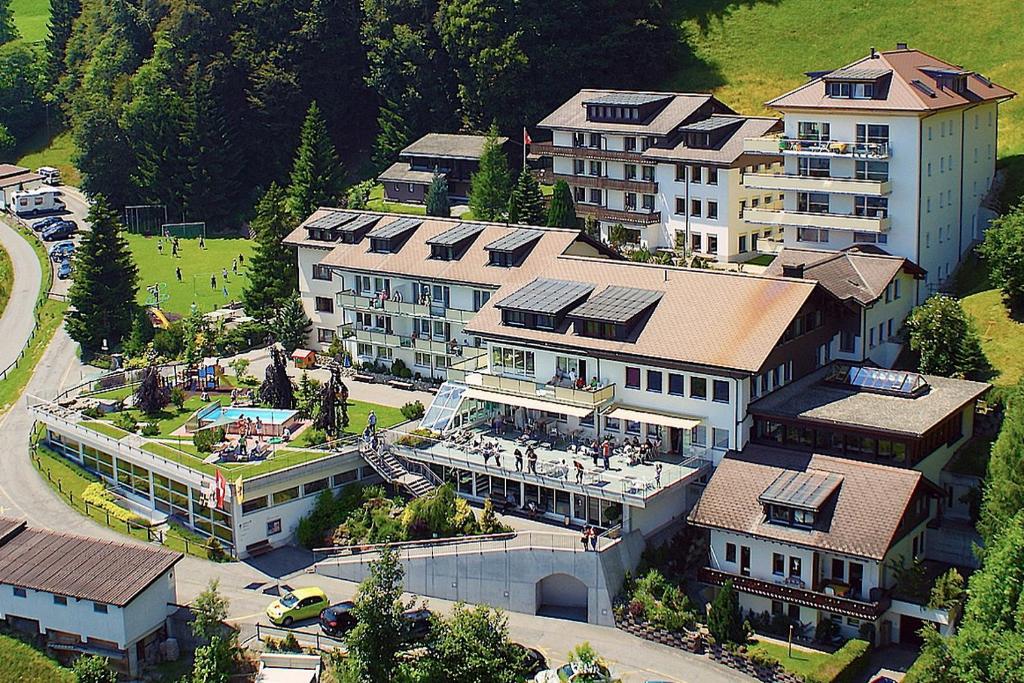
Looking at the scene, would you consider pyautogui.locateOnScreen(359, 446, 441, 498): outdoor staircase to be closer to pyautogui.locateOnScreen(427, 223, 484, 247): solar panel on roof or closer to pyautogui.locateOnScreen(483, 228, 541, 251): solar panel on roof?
pyautogui.locateOnScreen(483, 228, 541, 251): solar panel on roof

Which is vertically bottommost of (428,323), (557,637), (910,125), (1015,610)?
(557,637)

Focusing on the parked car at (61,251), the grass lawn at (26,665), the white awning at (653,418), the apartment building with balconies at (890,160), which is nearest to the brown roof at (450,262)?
the white awning at (653,418)

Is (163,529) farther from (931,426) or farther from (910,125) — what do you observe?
(910,125)

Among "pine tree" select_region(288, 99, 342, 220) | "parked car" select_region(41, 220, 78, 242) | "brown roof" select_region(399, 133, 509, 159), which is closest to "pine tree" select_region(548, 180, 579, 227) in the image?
"brown roof" select_region(399, 133, 509, 159)

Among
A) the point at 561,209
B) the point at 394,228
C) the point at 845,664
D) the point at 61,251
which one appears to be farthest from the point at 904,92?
the point at 61,251

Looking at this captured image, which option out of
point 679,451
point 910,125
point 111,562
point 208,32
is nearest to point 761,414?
point 679,451
